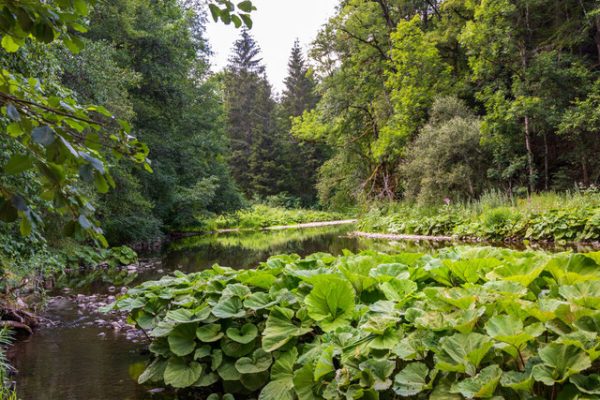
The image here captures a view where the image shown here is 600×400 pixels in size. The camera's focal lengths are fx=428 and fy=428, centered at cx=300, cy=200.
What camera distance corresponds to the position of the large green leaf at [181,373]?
8.36 feet

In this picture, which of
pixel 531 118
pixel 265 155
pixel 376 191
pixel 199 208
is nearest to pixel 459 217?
pixel 531 118

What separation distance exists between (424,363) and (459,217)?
10.9m

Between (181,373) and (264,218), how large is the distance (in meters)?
24.2

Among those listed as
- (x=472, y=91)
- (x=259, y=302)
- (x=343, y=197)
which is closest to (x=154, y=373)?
(x=259, y=302)

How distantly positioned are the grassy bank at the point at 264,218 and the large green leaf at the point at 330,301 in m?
20.2

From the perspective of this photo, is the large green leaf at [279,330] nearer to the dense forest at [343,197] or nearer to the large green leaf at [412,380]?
the dense forest at [343,197]

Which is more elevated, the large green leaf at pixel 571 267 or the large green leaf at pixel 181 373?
the large green leaf at pixel 571 267

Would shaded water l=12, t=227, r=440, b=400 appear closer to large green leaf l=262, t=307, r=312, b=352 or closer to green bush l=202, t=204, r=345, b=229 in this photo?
large green leaf l=262, t=307, r=312, b=352

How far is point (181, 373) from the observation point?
102 inches

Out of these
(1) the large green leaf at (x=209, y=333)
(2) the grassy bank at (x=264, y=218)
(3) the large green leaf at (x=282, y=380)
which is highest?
(1) the large green leaf at (x=209, y=333)

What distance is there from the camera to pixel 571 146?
44.4 feet

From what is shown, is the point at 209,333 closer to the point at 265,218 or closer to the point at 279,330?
the point at 279,330

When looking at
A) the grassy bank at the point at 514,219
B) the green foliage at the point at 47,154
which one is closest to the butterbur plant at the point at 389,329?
the green foliage at the point at 47,154

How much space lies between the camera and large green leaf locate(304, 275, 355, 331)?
2305mm
